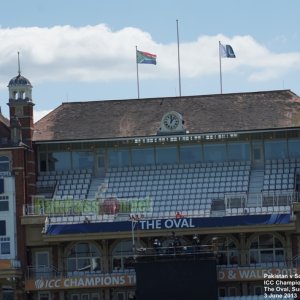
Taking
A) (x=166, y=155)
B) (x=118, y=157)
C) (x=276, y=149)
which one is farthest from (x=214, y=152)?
(x=118, y=157)

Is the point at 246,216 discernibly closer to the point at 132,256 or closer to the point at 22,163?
the point at 132,256

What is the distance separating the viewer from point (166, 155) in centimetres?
8962

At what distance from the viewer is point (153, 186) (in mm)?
88000

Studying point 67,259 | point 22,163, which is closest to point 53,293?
point 67,259

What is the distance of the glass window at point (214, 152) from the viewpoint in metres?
89.0

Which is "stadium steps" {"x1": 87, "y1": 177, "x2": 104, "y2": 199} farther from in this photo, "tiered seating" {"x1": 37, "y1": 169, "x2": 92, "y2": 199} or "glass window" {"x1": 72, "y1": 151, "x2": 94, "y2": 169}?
"glass window" {"x1": 72, "y1": 151, "x2": 94, "y2": 169}

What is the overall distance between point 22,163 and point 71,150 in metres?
4.20

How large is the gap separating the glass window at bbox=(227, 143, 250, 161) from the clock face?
11.2 ft

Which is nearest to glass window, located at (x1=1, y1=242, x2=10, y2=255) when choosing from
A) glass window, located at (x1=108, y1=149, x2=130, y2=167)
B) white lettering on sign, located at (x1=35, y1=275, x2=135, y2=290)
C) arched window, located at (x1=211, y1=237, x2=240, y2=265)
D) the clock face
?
white lettering on sign, located at (x1=35, y1=275, x2=135, y2=290)

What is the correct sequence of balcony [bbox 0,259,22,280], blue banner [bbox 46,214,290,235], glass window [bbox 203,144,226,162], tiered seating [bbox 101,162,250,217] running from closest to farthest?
1. blue banner [bbox 46,214,290,235]
2. balcony [bbox 0,259,22,280]
3. tiered seating [bbox 101,162,250,217]
4. glass window [bbox 203,144,226,162]

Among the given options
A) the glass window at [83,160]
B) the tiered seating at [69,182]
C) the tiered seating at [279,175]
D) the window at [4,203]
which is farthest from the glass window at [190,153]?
the window at [4,203]

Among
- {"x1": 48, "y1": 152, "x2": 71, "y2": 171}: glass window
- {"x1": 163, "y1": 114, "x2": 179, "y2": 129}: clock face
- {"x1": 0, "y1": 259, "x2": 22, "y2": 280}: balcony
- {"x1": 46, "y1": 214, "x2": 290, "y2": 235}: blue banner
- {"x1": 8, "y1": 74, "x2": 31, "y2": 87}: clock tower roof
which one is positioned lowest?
{"x1": 0, "y1": 259, "x2": 22, "y2": 280}: balcony

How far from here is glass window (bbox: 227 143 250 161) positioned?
291 ft

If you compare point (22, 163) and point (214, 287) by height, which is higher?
point (22, 163)
